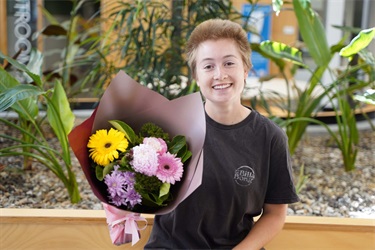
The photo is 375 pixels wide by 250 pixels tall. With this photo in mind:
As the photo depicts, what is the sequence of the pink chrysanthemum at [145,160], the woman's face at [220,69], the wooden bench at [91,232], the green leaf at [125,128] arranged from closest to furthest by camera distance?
the pink chrysanthemum at [145,160] → the green leaf at [125,128] → the woman's face at [220,69] → the wooden bench at [91,232]

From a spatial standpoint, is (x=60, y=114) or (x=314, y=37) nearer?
(x=60, y=114)

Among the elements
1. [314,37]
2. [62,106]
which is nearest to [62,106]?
[62,106]

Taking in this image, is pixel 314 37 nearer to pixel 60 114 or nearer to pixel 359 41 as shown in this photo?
pixel 359 41

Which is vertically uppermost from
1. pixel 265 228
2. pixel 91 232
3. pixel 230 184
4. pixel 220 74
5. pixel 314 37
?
pixel 220 74

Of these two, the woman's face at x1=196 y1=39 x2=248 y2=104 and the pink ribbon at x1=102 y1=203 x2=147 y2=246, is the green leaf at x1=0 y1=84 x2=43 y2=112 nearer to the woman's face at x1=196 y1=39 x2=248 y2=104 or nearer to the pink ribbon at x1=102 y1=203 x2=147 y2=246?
the pink ribbon at x1=102 y1=203 x2=147 y2=246

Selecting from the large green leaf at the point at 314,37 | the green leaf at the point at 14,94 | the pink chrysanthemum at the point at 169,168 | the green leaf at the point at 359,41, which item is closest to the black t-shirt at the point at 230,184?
the pink chrysanthemum at the point at 169,168

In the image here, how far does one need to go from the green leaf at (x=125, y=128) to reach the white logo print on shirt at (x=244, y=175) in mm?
343

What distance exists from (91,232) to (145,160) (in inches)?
29.6

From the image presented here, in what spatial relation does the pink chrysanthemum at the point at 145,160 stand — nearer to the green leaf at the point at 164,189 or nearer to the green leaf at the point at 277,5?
the green leaf at the point at 164,189

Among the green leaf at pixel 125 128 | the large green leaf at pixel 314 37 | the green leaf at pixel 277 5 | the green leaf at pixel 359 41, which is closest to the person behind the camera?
the green leaf at pixel 125 128

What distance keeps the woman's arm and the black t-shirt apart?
0.13 ft

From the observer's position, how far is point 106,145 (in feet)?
4.99

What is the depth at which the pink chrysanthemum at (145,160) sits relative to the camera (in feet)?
4.79

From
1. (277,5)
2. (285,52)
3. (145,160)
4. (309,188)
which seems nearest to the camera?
(145,160)
